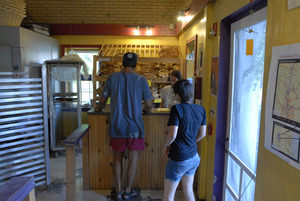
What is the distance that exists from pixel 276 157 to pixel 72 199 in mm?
2418

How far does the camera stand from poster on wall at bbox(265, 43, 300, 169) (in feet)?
3.97

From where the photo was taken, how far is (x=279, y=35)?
4.72 feet

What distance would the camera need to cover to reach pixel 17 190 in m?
1.13

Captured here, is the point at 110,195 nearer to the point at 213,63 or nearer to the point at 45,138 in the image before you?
the point at 45,138

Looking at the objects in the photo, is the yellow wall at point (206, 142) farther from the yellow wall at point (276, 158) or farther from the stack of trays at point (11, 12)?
the stack of trays at point (11, 12)

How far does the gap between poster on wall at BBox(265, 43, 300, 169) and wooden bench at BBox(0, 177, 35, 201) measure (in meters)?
1.41

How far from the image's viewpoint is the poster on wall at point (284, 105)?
1.21 metres

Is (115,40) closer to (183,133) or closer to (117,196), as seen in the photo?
(117,196)

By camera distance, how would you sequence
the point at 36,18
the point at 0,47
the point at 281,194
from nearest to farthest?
the point at 281,194, the point at 0,47, the point at 36,18

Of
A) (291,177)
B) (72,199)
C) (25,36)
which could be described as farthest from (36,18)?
(291,177)

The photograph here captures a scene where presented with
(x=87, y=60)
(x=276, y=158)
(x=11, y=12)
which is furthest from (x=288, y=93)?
(x=87, y=60)

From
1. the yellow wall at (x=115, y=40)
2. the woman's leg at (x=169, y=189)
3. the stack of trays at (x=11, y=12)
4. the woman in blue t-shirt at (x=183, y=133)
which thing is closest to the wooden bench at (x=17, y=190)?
the woman in blue t-shirt at (x=183, y=133)

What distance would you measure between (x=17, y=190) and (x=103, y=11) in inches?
228

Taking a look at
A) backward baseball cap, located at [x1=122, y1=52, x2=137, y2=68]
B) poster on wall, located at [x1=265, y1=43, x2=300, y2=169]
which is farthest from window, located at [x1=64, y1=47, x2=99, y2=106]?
poster on wall, located at [x1=265, y1=43, x2=300, y2=169]
